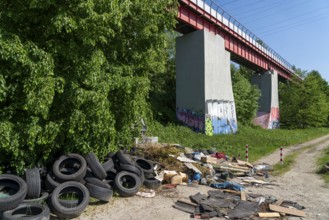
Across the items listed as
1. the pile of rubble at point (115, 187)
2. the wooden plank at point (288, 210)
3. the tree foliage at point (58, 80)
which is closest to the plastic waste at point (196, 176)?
the pile of rubble at point (115, 187)

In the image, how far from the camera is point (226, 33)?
31422 mm

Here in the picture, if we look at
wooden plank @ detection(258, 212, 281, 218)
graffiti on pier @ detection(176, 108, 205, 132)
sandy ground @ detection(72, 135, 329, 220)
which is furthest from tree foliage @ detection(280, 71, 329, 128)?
wooden plank @ detection(258, 212, 281, 218)

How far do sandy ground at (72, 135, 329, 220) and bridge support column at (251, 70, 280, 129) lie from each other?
35394 mm

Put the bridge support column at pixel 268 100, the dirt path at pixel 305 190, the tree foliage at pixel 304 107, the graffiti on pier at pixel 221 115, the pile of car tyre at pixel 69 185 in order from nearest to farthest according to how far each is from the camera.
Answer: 1. the pile of car tyre at pixel 69 185
2. the dirt path at pixel 305 190
3. the graffiti on pier at pixel 221 115
4. the bridge support column at pixel 268 100
5. the tree foliage at pixel 304 107

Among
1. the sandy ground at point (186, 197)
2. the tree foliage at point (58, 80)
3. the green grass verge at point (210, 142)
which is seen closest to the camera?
Result: the tree foliage at point (58, 80)

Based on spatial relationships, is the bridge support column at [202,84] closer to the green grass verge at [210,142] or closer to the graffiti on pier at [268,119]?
the green grass verge at [210,142]

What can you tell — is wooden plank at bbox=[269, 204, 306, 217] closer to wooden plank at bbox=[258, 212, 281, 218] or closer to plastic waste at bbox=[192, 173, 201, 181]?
wooden plank at bbox=[258, 212, 281, 218]

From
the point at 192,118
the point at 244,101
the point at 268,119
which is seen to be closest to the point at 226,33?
the point at 192,118

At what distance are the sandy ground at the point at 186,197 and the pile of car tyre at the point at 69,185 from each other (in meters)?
0.35

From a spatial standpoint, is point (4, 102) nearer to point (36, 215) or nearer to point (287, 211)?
point (36, 215)

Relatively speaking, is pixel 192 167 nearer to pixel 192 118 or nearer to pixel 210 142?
pixel 210 142

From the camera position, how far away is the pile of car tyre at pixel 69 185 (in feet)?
24.1

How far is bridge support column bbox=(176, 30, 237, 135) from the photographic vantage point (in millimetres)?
26656

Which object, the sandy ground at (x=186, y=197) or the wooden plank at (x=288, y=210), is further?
Result: the wooden plank at (x=288, y=210)
